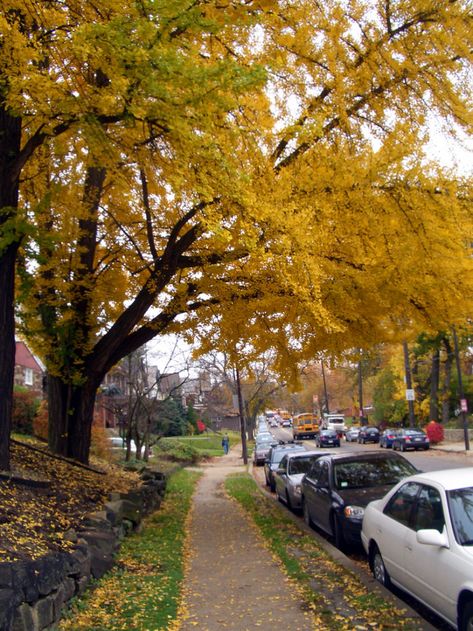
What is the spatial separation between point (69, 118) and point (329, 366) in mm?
8434

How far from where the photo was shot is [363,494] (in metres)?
9.57

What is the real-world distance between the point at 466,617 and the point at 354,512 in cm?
441

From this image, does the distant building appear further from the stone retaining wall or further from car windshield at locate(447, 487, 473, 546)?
car windshield at locate(447, 487, 473, 546)

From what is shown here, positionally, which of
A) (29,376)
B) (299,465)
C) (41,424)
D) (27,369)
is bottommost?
(299,465)

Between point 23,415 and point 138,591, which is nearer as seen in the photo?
point 138,591

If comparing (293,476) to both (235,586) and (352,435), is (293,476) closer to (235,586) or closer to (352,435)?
(235,586)

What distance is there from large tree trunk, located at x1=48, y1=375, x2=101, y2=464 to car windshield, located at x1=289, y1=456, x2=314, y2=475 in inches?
212

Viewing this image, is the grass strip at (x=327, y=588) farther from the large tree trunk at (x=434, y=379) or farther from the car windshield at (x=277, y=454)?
the large tree trunk at (x=434, y=379)

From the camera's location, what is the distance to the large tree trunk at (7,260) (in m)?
8.59

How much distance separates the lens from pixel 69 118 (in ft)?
23.5

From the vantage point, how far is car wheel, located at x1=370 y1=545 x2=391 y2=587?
6.83 m

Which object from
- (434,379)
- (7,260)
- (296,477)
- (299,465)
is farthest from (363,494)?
(434,379)

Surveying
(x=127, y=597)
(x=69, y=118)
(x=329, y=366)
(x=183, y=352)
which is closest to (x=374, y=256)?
(x=329, y=366)

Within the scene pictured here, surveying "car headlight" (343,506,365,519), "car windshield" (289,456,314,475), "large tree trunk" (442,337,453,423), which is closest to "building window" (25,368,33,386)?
"car windshield" (289,456,314,475)
